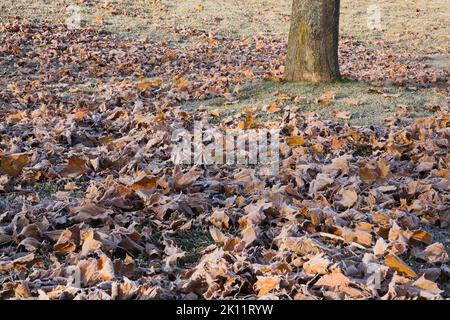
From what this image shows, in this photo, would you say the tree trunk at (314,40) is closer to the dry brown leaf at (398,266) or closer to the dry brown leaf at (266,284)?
the dry brown leaf at (398,266)

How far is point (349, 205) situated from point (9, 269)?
2289 mm

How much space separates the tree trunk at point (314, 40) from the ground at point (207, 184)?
0.80 feet

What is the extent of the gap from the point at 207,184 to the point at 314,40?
151 inches

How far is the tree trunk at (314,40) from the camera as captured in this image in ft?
24.3

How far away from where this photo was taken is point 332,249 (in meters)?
3.27

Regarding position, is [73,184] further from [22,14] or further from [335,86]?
[22,14]

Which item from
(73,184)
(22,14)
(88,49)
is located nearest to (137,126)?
(73,184)

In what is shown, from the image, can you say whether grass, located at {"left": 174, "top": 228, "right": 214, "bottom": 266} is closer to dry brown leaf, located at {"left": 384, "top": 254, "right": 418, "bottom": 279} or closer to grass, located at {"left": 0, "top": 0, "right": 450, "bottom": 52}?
dry brown leaf, located at {"left": 384, "top": 254, "right": 418, "bottom": 279}

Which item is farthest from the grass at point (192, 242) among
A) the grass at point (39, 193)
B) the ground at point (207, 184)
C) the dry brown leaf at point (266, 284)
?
the grass at point (39, 193)

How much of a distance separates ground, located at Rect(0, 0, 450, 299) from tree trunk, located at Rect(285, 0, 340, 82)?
24cm

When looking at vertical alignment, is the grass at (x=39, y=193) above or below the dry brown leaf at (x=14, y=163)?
below

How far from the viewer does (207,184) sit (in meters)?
4.34

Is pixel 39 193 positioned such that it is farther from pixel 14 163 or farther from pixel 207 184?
pixel 207 184

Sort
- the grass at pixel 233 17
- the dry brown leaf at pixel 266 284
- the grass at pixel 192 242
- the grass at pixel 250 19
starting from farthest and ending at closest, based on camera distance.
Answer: the grass at pixel 233 17, the grass at pixel 250 19, the grass at pixel 192 242, the dry brown leaf at pixel 266 284
